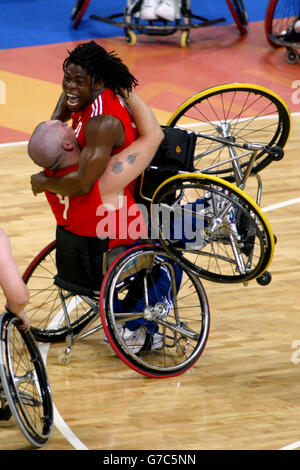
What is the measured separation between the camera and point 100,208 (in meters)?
4.63

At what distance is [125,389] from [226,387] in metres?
0.51

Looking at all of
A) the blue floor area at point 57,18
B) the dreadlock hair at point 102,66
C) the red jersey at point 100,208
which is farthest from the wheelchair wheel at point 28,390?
the blue floor area at point 57,18

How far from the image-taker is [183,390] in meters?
4.79

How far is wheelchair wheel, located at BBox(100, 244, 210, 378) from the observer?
466 centimetres

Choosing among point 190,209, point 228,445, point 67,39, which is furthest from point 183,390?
point 67,39

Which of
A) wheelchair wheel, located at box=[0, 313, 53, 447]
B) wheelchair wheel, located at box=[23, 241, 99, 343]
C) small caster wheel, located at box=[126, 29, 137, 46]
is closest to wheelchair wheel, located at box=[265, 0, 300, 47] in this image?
small caster wheel, located at box=[126, 29, 137, 46]

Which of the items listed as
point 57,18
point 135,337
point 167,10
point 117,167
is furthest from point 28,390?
point 57,18

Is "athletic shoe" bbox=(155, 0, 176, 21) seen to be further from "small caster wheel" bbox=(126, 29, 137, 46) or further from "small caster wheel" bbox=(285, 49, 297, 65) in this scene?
"small caster wheel" bbox=(285, 49, 297, 65)

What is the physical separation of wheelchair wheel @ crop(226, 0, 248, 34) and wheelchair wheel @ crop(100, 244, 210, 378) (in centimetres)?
578

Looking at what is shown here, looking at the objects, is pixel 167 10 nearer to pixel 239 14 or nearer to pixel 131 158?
pixel 239 14

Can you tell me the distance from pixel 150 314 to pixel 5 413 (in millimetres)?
908

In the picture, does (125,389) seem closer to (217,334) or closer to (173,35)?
→ (217,334)

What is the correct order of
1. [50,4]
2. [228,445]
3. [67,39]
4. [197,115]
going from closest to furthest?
[228,445] → [197,115] → [67,39] → [50,4]

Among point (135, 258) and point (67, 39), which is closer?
point (135, 258)
